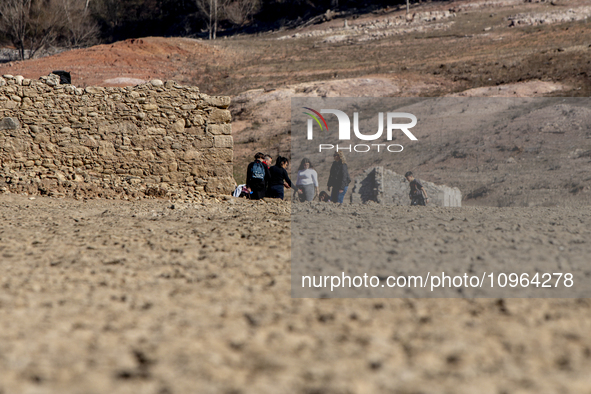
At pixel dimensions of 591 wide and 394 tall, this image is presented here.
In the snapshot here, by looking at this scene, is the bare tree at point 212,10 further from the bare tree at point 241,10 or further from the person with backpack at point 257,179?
the person with backpack at point 257,179

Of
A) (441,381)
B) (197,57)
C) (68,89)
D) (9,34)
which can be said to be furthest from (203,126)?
(9,34)

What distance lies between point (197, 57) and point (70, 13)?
1774 cm

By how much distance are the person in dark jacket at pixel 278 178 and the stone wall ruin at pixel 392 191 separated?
1.23 m

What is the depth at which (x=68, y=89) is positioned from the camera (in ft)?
25.8

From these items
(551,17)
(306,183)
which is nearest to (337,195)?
(306,183)

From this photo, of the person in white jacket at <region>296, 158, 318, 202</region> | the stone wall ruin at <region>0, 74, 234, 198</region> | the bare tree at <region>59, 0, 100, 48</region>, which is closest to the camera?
the stone wall ruin at <region>0, 74, 234, 198</region>

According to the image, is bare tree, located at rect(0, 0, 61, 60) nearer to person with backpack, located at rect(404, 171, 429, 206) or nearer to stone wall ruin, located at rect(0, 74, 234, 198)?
stone wall ruin, located at rect(0, 74, 234, 198)

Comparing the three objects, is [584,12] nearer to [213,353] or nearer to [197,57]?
[197,57]

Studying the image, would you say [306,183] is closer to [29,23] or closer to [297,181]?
[297,181]

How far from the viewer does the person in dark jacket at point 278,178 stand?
26.6 ft

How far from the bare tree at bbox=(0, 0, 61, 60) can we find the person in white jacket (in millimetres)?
30447

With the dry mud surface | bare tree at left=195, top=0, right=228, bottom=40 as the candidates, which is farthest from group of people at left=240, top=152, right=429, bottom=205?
bare tree at left=195, top=0, right=228, bottom=40

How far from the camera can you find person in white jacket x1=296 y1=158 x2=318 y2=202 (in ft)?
26.3

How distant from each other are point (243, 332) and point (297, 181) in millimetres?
5492
